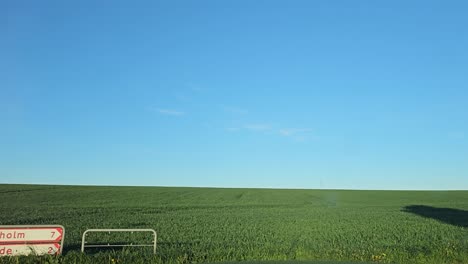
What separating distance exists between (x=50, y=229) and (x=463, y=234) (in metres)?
23.8

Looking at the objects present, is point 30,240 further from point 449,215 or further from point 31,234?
point 449,215

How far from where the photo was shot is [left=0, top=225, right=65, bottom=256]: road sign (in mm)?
13125

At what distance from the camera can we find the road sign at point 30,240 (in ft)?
43.1

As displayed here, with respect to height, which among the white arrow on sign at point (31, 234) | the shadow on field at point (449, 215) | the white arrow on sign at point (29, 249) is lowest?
the shadow on field at point (449, 215)

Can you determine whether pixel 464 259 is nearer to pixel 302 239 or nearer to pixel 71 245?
pixel 302 239

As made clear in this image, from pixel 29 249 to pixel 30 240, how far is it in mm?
249

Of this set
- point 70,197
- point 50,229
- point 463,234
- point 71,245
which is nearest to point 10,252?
point 50,229

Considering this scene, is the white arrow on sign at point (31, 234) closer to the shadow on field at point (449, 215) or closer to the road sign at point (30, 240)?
the road sign at point (30, 240)

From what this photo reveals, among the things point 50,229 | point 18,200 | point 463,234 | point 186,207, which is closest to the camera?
point 50,229

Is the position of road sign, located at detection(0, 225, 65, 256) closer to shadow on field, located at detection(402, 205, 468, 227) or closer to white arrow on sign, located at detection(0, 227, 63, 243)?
white arrow on sign, located at detection(0, 227, 63, 243)

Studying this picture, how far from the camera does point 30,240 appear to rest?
1341 cm

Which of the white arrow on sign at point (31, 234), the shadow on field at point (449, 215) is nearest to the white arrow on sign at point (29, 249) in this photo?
the white arrow on sign at point (31, 234)

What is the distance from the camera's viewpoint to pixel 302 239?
22703 millimetres

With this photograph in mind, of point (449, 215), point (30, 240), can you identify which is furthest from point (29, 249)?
point (449, 215)
